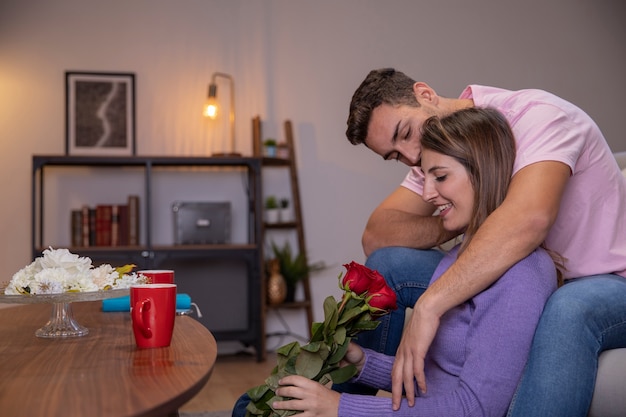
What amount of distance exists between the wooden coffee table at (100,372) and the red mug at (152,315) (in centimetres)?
2

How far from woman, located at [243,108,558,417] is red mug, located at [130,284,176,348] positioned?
22 cm

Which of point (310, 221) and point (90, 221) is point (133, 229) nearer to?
point (90, 221)

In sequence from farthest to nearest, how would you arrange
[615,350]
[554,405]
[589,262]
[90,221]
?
[90,221], [589,262], [615,350], [554,405]

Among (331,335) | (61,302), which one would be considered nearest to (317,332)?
(331,335)

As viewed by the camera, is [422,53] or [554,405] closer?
[554,405]

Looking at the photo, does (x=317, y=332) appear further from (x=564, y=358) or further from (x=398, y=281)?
(x=398, y=281)

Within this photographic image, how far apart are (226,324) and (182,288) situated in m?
0.32

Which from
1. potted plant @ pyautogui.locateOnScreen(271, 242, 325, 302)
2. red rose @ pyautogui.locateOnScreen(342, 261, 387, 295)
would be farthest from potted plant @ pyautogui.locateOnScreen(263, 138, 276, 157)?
red rose @ pyautogui.locateOnScreen(342, 261, 387, 295)

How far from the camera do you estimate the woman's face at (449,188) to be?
1.46 meters

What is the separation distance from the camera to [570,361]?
4.00 ft

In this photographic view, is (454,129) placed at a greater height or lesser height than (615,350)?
greater

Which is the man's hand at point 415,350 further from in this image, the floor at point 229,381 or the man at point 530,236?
the floor at point 229,381

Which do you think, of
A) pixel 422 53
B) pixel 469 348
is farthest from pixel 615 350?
pixel 422 53

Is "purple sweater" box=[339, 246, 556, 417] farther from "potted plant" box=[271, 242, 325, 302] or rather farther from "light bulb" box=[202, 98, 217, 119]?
"light bulb" box=[202, 98, 217, 119]
